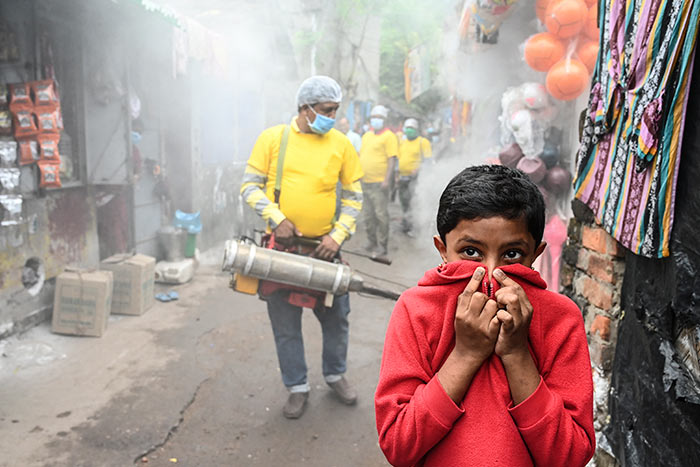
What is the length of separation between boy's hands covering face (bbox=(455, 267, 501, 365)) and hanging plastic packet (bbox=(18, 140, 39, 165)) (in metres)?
4.82

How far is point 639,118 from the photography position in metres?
1.97

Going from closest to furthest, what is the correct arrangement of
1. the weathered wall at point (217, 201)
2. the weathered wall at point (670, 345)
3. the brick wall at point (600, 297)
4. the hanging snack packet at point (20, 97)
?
the weathered wall at point (670, 345) < the brick wall at point (600, 297) < the hanging snack packet at point (20, 97) < the weathered wall at point (217, 201)

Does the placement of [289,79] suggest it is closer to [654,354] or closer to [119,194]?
[119,194]

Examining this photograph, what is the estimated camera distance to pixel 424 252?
9695 mm

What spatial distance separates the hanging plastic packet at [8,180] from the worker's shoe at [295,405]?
2.98m

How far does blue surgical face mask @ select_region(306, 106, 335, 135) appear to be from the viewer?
3.67 meters

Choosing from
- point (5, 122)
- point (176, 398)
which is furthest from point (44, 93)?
point (176, 398)

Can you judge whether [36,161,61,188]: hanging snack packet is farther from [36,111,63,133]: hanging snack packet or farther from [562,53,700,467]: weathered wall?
[562,53,700,467]: weathered wall

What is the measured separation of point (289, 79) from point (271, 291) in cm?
914

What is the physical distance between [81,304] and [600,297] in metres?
4.40

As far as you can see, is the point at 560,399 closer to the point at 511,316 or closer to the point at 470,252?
the point at 511,316

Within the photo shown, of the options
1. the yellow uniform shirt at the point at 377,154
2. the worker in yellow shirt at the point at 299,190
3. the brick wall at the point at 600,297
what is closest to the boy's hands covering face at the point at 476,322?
the brick wall at the point at 600,297

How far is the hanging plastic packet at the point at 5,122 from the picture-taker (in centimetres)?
468

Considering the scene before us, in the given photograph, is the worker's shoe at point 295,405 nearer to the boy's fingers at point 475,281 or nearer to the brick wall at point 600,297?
the brick wall at point 600,297
